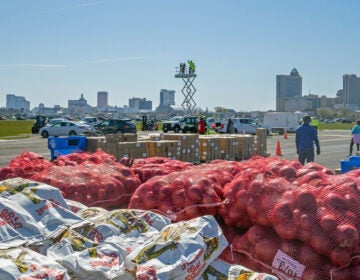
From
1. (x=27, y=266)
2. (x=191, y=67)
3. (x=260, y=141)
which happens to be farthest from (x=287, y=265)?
(x=191, y=67)

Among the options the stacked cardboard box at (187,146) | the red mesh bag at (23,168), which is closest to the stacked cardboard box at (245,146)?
the stacked cardboard box at (187,146)

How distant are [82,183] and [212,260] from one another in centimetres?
279

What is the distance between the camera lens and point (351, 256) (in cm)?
400

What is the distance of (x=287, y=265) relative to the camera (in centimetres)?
416

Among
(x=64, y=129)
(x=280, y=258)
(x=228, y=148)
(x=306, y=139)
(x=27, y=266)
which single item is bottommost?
(x=228, y=148)

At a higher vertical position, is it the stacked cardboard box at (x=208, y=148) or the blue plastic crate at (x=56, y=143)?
the blue plastic crate at (x=56, y=143)

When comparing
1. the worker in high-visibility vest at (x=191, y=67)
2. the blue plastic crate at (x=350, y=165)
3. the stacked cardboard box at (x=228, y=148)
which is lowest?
the stacked cardboard box at (x=228, y=148)

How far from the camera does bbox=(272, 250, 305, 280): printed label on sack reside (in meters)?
4.09

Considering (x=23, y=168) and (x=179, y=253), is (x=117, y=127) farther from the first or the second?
(x=179, y=253)

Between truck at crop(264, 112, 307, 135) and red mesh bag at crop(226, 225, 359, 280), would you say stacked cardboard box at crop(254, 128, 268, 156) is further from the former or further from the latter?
truck at crop(264, 112, 307, 135)

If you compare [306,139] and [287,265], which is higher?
[306,139]

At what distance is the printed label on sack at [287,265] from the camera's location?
4.09m

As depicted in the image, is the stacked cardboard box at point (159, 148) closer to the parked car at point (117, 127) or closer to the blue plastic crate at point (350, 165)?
the blue plastic crate at point (350, 165)

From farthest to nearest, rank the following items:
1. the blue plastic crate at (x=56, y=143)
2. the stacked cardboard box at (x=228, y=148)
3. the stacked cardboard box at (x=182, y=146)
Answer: the stacked cardboard box at (x=228, y=148)
the stacked cardboard box at (x=182, y=146)
the blue plastic crate at (x=56, y=143)
